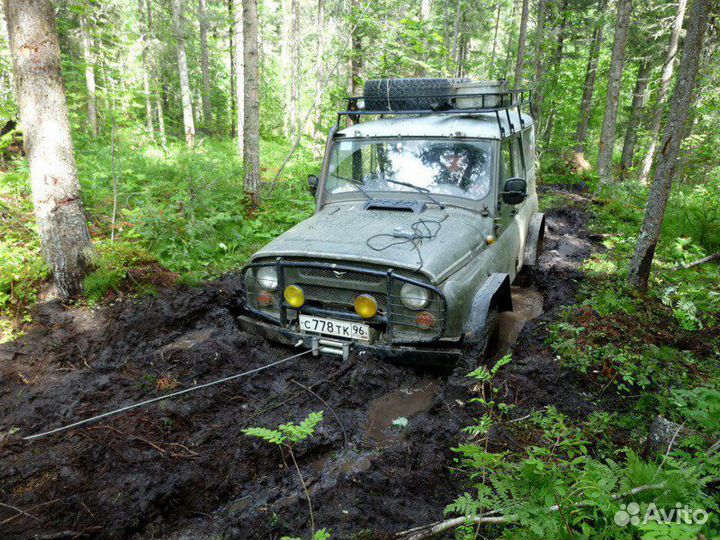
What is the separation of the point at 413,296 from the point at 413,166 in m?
1.89

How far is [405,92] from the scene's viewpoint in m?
6.21

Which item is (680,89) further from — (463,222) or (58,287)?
(58,287)

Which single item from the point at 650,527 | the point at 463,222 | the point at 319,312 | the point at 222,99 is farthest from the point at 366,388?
the point at 222,99

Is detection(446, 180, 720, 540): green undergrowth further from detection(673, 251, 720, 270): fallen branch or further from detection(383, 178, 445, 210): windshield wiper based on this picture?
detection(383, 178, 445, 210): windshield wiper

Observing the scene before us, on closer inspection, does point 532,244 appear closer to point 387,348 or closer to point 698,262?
point 698,262

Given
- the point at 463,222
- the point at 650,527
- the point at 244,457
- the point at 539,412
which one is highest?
the point at 463,222

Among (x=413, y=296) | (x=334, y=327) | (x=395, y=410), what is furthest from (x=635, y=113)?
(x=395, y=410)

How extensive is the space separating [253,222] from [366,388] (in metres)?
5.52

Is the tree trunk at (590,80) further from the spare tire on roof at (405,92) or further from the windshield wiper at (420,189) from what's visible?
the windshield wiper at (420,189)

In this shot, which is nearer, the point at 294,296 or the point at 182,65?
the point at 294,296

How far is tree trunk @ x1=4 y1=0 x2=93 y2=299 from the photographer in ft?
17.0

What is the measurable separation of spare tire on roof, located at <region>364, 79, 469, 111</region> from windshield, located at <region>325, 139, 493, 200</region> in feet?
3.39

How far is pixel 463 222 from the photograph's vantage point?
473 cm

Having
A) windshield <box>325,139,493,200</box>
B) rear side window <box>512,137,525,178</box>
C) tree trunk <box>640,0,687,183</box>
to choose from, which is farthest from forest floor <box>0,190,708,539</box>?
tree trunk <box>640,0,687,183</box>
